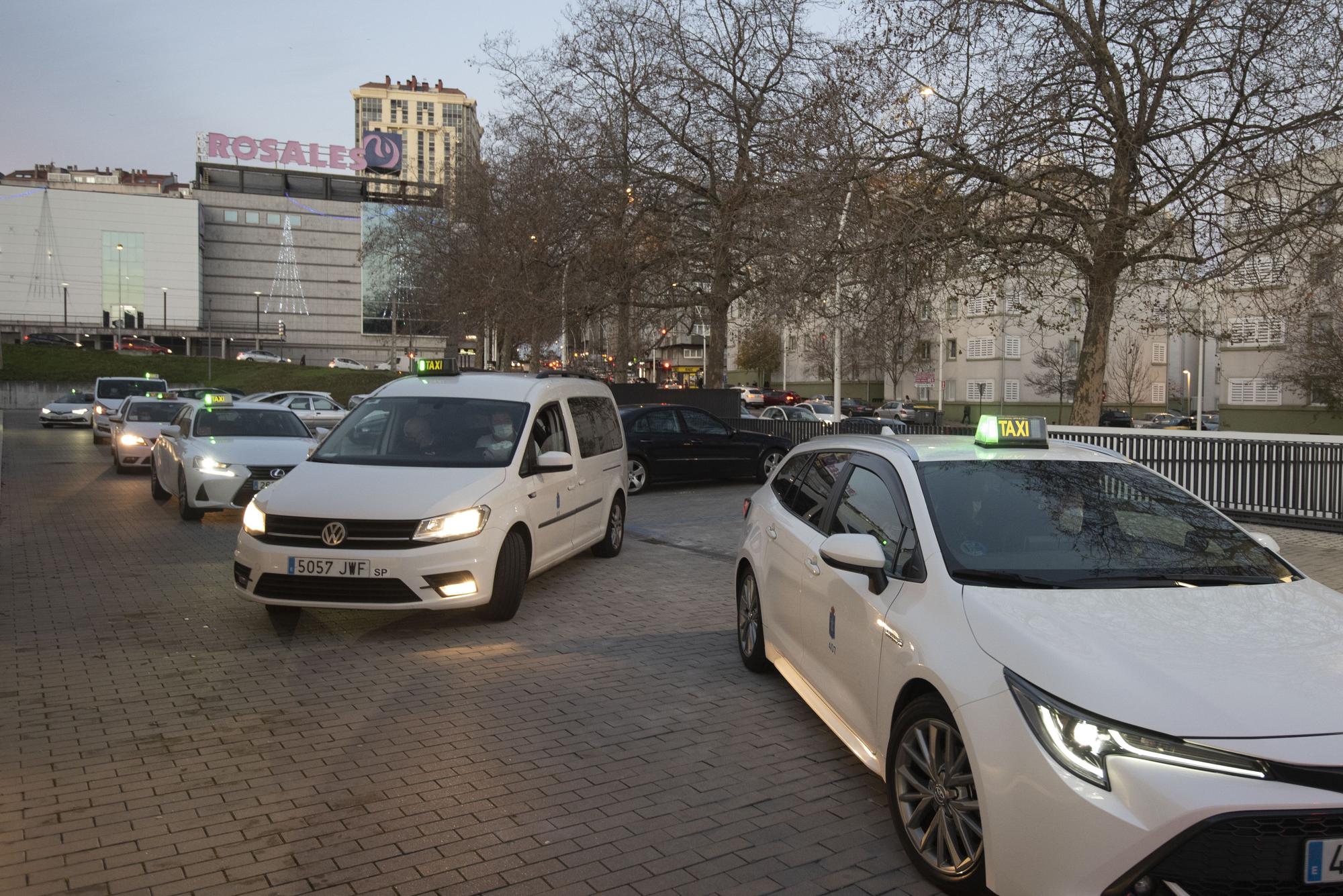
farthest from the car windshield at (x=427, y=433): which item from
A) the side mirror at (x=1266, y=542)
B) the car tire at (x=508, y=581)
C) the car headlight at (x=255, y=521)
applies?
the side mirror at (x=1266, y=542)

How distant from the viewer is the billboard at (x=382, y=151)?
114219 millimetres

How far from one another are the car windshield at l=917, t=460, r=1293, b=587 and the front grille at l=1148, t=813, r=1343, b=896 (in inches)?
47.1

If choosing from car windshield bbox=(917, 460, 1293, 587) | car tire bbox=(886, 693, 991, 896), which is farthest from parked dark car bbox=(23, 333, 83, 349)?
car tire bbox=(886, 693, 991, 896)

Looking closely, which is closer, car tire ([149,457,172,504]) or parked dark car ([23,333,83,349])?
car tire ([149,457,172,504])

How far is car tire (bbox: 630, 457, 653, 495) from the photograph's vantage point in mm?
18125

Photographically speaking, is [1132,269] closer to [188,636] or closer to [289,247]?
[188,636]

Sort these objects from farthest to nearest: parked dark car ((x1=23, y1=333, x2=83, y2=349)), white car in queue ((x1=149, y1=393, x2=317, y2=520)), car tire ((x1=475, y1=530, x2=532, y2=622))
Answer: parked dark car ((x1=23, y1=333, x2=83, y2=349)) → white car in queue ((x1=149, y1=393, x2=317, y2=520)) → car tire ((x1=475, y1=530, x2=532, y2=622))

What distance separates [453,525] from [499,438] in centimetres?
138

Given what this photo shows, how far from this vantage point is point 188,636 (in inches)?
285

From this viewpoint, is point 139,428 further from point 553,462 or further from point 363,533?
point 363,533

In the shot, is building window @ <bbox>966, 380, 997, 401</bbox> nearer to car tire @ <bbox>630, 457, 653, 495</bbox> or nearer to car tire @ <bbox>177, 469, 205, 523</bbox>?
car tire @ <bbox>630, 457, 653, 495</bbox>

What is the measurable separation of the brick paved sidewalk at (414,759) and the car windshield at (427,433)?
126cm

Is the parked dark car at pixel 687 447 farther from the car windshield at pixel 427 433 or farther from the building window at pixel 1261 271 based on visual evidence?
the car windshield at pixel 427 433

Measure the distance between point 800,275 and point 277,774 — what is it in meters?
14.2
